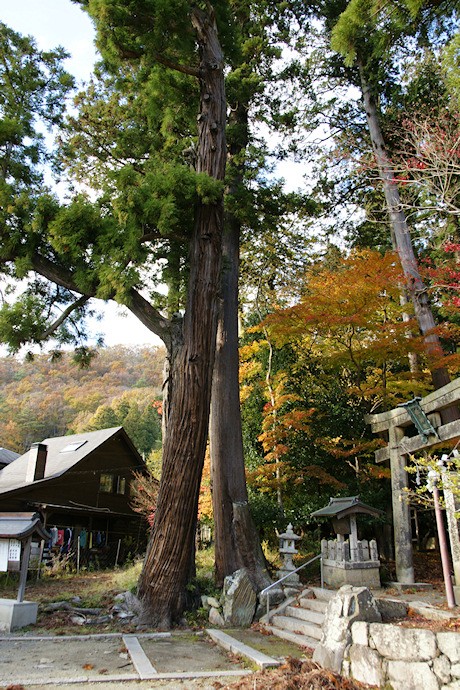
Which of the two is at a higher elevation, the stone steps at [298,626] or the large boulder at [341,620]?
the large boulder at [341,620]

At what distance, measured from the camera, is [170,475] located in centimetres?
680

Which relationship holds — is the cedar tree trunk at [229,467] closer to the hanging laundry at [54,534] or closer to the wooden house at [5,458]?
the hanging laundry at [54,534]

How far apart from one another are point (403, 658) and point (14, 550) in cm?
579

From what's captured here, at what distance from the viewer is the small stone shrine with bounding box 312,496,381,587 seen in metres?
7.56

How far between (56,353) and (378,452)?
22.0 ft

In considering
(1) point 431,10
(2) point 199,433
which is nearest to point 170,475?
(2) point 199,433

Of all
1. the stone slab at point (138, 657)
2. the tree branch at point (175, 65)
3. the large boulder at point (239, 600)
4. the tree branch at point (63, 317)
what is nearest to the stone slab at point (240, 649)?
the large boulder at point (239, 600)

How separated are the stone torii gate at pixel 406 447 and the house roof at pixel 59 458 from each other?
37.4 ft

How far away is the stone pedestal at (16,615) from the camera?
241 inches

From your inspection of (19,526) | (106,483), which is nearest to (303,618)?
(19,526)

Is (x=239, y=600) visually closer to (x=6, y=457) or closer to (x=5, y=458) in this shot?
(x=5, y=458)

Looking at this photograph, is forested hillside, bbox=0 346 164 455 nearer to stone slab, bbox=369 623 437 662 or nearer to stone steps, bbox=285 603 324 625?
stone steps, bbox=285 603 324 625

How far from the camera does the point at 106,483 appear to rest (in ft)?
59.9

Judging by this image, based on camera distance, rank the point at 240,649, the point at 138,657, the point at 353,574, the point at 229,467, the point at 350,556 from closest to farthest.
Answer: the point at 138,657, the point at 240,649, the point at 353,574, the point at 350,556, the point at 229,467
